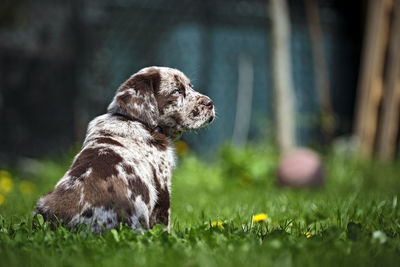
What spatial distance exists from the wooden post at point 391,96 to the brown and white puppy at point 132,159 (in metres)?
5.57

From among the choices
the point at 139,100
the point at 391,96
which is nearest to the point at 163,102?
the point at 139,100

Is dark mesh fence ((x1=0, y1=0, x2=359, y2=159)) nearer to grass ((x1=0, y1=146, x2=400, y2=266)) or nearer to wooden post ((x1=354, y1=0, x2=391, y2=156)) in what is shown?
wooden post ((x1=354, y1=0, x2=391, y2=156))

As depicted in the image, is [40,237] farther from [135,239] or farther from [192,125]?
[192,125]

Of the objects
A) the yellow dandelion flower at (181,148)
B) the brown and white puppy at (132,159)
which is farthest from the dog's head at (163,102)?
the yellow dandelion flower at (181,148)

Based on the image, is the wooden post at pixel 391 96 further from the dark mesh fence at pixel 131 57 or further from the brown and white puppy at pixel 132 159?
the brown and white puppy at pixel 132 159

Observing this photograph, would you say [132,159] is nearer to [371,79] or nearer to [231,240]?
[231,240]

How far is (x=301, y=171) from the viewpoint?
626cm

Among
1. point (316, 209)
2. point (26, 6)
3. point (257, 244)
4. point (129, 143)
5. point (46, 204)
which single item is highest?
point (26, 6)

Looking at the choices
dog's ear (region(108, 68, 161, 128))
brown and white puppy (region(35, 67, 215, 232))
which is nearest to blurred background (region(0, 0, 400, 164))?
brown and white puppy (region(35, 67, 215, 232))

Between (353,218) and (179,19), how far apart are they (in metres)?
6.22

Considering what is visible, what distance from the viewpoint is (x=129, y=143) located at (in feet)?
9.71

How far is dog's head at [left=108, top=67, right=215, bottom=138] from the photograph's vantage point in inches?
121

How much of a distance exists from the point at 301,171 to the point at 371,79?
3.00 meters

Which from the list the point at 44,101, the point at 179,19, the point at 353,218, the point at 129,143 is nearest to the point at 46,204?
the point at 129,143
